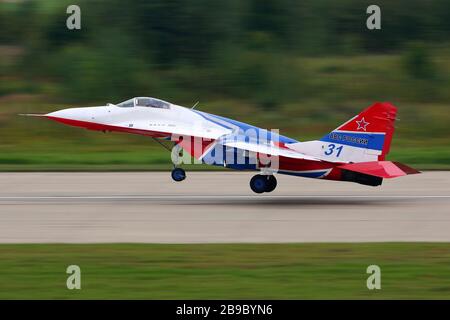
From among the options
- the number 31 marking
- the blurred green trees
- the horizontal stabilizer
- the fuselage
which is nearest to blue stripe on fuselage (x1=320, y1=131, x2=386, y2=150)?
the number 31 marking

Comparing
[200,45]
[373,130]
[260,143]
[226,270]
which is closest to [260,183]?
[260,143]

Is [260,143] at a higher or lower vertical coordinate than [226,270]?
higher

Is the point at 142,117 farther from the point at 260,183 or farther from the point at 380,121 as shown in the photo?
the point at 380,121

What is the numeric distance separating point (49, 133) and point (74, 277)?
94.0ft

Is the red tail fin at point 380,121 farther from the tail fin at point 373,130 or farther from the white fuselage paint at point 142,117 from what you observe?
the white fuselage paint at point 142,117

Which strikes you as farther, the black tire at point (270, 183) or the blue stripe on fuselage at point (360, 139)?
the black tire at point (270, 183)

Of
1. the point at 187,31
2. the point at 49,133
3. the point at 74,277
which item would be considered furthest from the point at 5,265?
the point at 187,31

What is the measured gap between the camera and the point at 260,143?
2427cm

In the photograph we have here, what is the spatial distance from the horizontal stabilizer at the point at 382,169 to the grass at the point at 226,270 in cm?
476

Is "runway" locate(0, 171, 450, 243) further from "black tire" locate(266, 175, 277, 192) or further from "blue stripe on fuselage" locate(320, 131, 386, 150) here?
"blue stripe on fuselage" locate(320, 131, 386, 150)

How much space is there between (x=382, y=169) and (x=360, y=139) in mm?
1179

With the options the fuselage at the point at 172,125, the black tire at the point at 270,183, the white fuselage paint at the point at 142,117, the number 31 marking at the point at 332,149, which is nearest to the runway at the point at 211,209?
the black tire at the point at 270,183

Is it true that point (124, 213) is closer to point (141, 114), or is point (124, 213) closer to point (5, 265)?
point (141, 114)

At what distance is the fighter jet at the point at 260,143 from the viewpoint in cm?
2302
